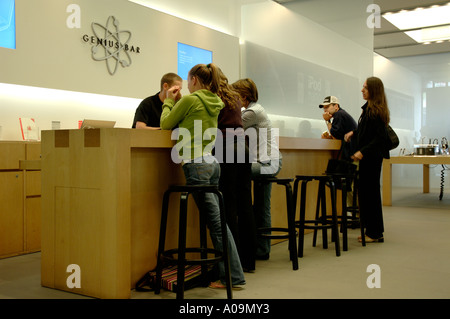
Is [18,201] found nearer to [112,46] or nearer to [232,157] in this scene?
[232,157]

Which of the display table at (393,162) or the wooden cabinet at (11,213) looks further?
the display table at (393,162)

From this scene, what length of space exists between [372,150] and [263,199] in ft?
4.05

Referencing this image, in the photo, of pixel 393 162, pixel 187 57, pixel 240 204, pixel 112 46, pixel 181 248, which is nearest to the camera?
pixel 181 248

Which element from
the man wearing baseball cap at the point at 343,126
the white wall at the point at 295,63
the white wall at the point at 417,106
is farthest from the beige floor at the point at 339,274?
the white wall at the point at 417,106

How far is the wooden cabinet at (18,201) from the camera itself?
12.9 ft

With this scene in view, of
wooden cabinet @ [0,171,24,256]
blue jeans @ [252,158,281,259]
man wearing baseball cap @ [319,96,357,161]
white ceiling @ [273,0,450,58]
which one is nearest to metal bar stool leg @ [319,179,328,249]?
blue jeans @ [252,158,281,259]

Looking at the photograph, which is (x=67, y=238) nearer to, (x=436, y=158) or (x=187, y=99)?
(x=187, y=99)

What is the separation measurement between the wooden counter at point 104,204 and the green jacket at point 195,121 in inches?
6.6

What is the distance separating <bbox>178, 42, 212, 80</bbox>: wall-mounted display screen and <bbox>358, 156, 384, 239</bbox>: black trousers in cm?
295

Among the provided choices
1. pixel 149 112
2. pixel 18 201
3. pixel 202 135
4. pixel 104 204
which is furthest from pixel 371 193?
pixel 18 201

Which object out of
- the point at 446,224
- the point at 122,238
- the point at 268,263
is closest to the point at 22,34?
the point at 122,238

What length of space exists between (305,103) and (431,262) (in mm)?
4129

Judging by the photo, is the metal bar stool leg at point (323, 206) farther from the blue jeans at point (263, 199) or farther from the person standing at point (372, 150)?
the blue jeans at point (263, 199)

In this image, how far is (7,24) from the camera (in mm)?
4324
